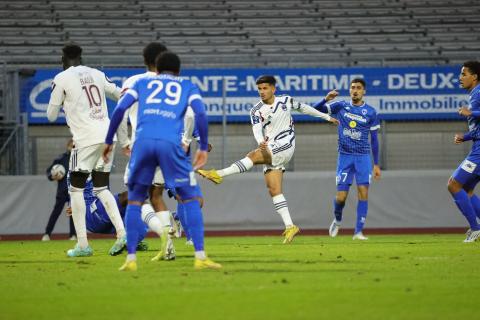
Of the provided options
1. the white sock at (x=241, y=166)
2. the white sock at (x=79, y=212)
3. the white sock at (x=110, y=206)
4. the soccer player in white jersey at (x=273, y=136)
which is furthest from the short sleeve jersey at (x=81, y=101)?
the soccer player in white jersey at (x=273, y=136)

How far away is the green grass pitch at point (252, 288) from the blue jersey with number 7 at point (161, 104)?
4.10 ft

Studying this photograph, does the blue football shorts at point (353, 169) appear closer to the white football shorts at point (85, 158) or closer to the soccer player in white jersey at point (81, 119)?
the soccer player in white jersey at point (81, 119)

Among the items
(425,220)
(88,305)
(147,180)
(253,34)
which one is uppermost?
(253,34)

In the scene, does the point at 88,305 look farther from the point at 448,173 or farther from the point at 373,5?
the point at 373,5

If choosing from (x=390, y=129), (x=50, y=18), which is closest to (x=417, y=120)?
(x=390, y=129)

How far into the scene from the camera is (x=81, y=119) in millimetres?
11531

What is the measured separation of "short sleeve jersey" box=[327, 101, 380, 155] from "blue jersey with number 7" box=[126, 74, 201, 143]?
7.55 meters

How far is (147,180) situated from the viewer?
345 inches

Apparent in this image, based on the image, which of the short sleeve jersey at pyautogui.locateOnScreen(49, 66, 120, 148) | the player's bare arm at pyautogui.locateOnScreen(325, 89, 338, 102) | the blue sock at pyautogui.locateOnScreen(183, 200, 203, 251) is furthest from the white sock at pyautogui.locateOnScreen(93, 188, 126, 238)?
the player's bare arm at pyautogui.locateOnScreen(325, 89, 338, 102)

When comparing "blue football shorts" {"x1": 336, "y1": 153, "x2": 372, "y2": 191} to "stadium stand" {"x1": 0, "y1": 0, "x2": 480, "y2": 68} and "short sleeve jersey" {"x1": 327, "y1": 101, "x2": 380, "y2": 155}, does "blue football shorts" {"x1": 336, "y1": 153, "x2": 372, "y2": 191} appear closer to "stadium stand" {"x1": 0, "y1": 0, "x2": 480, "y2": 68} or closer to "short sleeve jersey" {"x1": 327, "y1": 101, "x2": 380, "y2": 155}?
"short sleeve jersey" {"x1": 327, "y1": 101, "x2": 380, "y2": 155}

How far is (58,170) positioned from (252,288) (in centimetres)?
1221

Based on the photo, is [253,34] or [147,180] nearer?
[147,180]

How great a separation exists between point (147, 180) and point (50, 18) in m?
18.5

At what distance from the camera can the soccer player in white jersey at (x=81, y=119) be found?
452 inches
